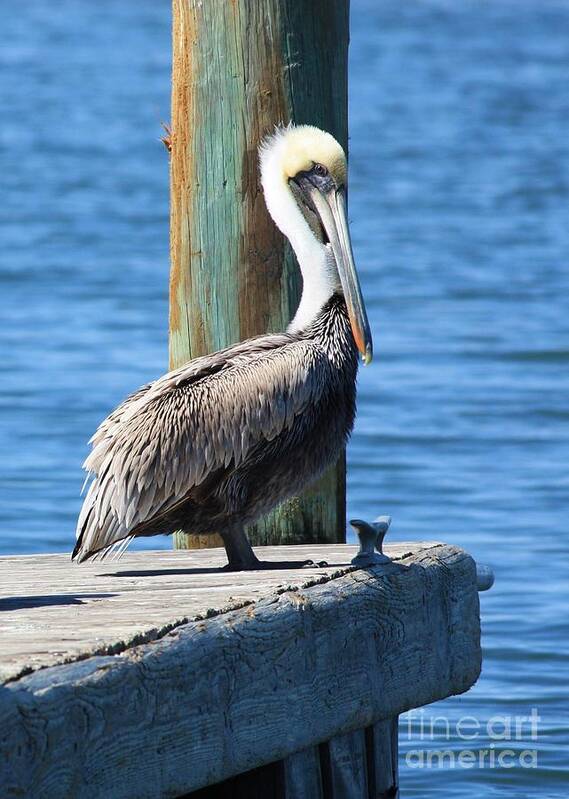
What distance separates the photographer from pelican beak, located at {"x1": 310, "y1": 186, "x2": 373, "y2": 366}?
488 centimetres

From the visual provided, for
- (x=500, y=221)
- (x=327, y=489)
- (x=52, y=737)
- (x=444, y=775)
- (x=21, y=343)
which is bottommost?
(x=444, y=775)

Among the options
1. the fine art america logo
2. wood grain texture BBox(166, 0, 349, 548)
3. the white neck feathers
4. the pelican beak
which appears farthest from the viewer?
the fine art america logo

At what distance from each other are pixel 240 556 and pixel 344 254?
2.96 ft

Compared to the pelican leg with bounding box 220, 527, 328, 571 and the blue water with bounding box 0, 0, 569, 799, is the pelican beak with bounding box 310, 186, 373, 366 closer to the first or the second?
the pelican leg with bounding box 220, 527, 328, 571

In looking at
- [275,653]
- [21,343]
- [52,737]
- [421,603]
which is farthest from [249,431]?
[21,343]

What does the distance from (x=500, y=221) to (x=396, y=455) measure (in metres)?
9.75

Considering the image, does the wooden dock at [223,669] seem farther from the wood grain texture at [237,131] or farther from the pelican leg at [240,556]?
the wood grain texture at [237,131]

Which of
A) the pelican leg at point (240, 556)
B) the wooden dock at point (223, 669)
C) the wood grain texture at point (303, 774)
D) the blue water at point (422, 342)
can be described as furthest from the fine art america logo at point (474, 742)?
the wood grain texture at point (303, 774)

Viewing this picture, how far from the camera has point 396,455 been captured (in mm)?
10234

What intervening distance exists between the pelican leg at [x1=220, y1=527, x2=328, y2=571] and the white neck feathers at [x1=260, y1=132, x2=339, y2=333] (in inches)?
23.7

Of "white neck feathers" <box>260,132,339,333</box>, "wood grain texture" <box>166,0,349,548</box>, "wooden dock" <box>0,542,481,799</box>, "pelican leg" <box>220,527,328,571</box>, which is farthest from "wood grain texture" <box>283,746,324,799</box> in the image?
"wood grain texture" <box>166,0,349,548</box>

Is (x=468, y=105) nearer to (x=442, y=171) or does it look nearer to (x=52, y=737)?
(x=442, y=171)

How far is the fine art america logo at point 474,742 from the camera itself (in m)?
6.29

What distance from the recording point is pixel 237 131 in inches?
206
